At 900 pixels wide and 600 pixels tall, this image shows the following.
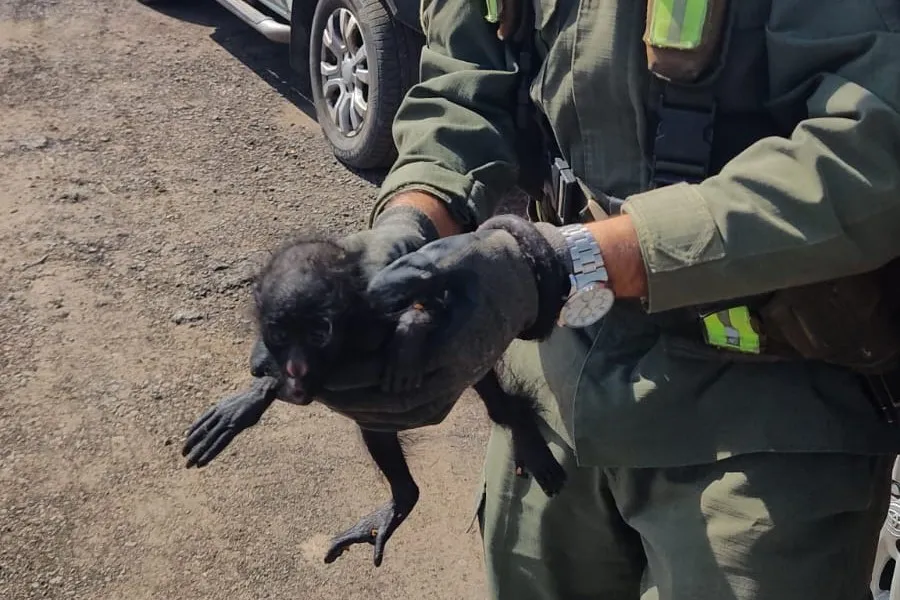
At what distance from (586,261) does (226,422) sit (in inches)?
25.9

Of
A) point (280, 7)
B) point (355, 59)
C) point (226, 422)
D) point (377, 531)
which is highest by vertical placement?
point (226, 422)

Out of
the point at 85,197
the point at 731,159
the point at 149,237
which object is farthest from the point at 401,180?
the point at 85,197

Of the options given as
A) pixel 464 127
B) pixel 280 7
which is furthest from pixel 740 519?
pixel 280 7

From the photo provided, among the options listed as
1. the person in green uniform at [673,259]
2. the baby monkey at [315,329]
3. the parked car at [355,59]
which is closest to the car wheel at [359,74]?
the parked car at [355,59]

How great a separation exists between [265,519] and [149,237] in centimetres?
179

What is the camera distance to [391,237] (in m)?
1.58

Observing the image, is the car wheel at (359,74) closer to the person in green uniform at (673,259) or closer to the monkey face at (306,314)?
the person in green uniform at (673,259)

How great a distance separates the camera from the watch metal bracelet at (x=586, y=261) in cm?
140

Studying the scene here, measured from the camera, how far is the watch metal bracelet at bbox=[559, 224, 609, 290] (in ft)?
4.60

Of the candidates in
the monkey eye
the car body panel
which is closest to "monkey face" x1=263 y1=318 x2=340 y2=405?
the monkey eye

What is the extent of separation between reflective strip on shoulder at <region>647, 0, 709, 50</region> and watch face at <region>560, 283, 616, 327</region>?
38cm

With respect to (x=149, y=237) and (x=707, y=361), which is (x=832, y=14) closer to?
(x=707, y=361)

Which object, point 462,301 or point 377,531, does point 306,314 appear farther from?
point 377,531

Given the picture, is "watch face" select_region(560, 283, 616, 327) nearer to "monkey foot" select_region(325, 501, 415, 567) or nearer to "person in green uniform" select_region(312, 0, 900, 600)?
"person in green uniform" select_region(312, 0, 900, 600)
